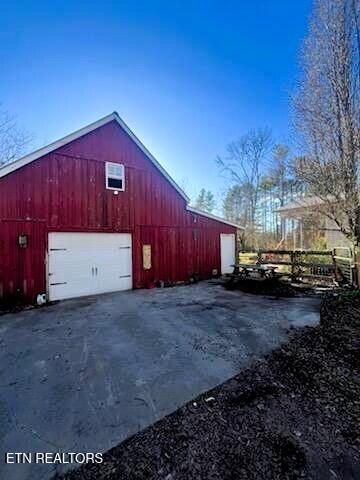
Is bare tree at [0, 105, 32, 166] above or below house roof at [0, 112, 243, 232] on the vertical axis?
above

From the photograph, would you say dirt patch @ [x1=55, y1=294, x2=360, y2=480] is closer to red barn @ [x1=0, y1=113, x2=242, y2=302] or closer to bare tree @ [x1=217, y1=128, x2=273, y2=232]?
red barn @ [x1=0, y1=113, x2=242, y2=302]

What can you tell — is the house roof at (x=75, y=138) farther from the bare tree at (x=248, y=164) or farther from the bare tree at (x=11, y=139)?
the bare tree at (x=248, y=164)

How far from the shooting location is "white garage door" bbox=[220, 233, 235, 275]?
40.3 feet

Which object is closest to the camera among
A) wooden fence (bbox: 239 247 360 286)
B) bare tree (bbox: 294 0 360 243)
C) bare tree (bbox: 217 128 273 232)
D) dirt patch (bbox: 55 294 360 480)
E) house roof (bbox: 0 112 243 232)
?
dirt patch (bbox: 55 294 360 480)

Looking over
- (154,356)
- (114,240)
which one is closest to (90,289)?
(114,240)

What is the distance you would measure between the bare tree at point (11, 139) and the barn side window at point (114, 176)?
33.8 feet

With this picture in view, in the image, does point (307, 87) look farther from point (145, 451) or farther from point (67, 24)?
point (145, 451)

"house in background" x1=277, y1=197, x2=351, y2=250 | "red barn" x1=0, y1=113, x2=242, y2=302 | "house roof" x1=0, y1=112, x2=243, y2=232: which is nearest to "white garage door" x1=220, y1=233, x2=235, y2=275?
"red barn" x1=0, y1=113, x2=242, y2=302

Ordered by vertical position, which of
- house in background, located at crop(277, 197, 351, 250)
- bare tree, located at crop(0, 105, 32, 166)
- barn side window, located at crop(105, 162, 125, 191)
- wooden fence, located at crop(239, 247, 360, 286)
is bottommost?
wooden fence, located at crop(239, 247, 360, 286)

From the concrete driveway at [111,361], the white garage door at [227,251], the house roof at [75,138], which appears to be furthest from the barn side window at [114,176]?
the white garage door at [227,251]

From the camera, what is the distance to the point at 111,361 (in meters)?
3.59

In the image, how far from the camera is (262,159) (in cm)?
2319

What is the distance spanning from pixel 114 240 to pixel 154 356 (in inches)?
228

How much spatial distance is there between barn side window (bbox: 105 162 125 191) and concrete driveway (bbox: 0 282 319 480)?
4.30 m
